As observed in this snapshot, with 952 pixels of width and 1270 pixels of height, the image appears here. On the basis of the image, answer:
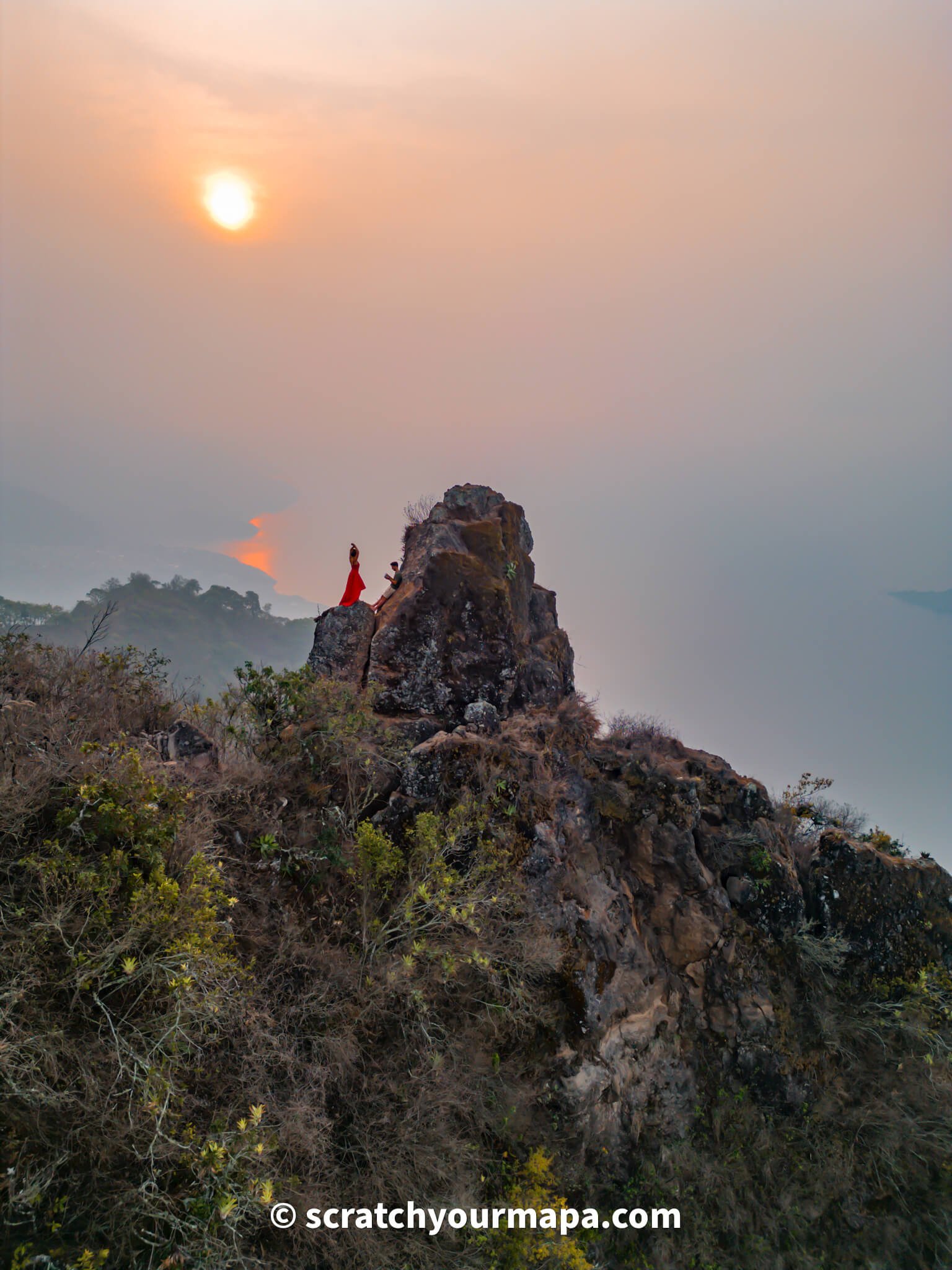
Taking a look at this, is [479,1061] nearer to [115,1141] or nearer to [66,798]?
[115,1141]

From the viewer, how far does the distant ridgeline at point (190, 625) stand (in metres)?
83.9

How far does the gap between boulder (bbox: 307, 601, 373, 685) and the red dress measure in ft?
2.35

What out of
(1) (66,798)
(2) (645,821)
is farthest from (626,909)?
(1) (66,798)

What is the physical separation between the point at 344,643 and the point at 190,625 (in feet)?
370

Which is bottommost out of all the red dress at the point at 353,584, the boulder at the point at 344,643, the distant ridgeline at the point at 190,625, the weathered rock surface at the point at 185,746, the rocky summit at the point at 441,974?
the rocky summit at the point at 441,974

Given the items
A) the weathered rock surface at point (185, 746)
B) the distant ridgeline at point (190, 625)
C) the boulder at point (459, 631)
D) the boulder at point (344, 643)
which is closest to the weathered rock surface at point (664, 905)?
the boulder at point (459, 631)

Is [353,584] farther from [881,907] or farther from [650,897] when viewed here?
[881,907]

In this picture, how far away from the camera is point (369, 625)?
640 inches

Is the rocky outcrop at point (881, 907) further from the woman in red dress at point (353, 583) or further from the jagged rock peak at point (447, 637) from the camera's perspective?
the woman in red dress at point (353, 583)

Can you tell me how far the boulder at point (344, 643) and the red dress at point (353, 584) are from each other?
2.35 ft

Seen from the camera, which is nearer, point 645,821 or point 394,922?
point 394,922

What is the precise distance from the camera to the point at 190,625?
370 feet

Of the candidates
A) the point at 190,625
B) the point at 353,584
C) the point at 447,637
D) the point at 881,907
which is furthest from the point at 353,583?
the point at 190,625

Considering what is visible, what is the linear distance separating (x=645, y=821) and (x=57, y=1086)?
41.6 feet
